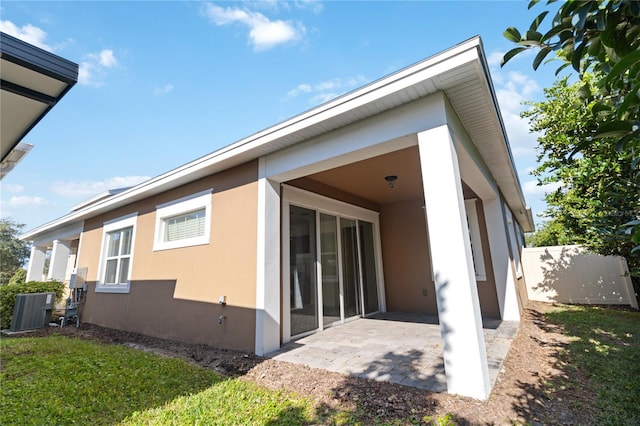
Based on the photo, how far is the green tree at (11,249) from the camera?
87.7 ft

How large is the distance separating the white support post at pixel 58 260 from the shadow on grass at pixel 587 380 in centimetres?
1490

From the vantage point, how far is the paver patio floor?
346 centimetres

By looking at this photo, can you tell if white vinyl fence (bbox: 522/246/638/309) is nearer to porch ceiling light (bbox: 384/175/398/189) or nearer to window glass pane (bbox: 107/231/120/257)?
porch ceiling light (bbox: 384/175/398/189)

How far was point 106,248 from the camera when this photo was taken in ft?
27.8

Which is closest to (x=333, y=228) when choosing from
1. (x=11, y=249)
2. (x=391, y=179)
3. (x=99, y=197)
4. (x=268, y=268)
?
(x=391, y=179)

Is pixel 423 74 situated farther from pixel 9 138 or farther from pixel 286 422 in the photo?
pixel 9 138

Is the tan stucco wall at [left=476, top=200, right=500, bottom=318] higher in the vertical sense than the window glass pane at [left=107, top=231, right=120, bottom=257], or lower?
→ lower

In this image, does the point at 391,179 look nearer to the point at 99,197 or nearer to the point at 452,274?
the point at 452,274

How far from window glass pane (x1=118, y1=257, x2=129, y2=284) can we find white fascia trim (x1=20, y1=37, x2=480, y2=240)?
245 cm

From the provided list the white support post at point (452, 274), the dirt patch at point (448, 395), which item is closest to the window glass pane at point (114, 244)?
the dirt patch at point (448, 395)

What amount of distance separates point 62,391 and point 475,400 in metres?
4.68

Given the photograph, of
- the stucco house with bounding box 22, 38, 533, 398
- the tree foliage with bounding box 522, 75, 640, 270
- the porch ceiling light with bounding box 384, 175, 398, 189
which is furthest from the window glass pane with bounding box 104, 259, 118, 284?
the tree foliage with bounding box 522, 75, 640, 270

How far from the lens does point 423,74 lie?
10.3 feet

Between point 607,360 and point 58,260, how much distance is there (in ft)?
52.9
